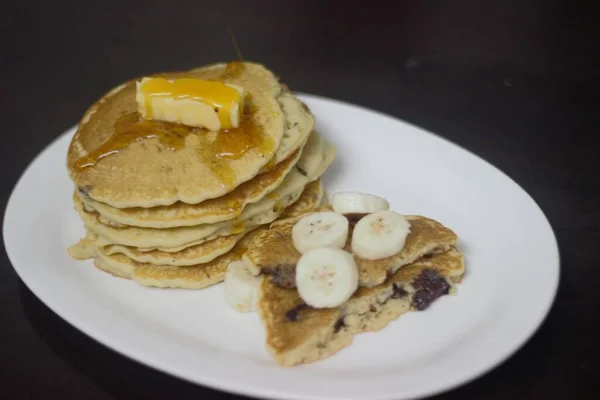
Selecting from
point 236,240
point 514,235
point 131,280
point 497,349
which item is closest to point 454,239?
point 514,235

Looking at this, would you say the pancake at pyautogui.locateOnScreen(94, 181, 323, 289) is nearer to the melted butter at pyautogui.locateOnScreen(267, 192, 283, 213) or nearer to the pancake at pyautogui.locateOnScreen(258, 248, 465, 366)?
the melted butter at pyautogui.locateOnScreen(267, 192, 283, 213)

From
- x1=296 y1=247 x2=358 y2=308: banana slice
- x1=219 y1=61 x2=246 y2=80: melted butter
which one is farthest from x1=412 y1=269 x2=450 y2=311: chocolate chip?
x1=219 y1=61 x2=246 y2=80: melted butter

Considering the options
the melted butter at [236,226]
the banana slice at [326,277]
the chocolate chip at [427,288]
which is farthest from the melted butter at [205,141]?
the chocolate chip at [427,288]

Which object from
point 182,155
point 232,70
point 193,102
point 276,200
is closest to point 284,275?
point 276,200

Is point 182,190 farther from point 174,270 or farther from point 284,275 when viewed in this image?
point 284,275

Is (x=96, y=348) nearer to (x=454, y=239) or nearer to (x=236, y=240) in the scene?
(x=236, y=240)

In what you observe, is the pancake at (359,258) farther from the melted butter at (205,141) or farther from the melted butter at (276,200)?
the melted butter at (205,141)

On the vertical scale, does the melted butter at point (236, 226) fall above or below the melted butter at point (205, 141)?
below
